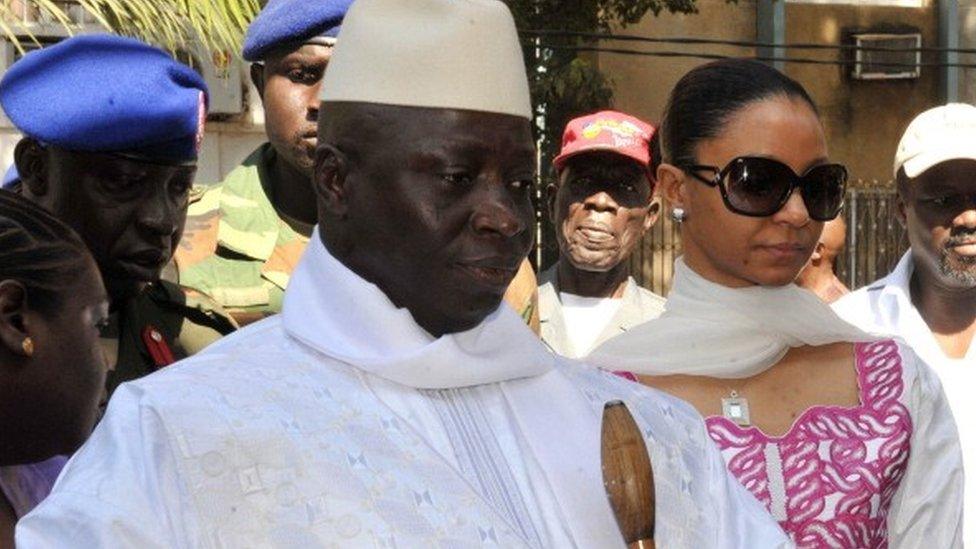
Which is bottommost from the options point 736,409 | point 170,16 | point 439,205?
point 170,16

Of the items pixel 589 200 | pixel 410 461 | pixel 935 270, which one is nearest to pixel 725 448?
pixel 410 461

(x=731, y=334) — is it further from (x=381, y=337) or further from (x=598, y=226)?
(x=598, y=226)

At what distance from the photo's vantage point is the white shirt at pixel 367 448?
8.83 ft

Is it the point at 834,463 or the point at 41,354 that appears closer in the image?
the point at 41,354

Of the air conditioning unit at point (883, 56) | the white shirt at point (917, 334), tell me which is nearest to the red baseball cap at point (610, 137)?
the white shirt at point (917, 334)

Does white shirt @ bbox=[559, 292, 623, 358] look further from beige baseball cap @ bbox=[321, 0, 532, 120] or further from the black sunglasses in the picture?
beige baseball cap @ bbox=[321, 0, 532, 120]

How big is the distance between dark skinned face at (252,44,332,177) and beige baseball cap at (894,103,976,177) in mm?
1758

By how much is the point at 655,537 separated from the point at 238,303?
204cm

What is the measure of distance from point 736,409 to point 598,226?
2842 millimetres

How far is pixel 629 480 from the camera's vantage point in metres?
Answer: 2.92

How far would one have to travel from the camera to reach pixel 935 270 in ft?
19.5

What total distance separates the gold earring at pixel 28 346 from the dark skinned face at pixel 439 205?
0.74 metres

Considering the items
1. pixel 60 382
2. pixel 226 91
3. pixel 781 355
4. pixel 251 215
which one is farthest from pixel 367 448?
pixel 226 91

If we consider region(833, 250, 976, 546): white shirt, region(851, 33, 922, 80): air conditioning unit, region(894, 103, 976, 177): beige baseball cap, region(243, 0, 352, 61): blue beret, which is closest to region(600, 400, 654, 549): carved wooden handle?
region(243, 0, 352, 61): blue beret
